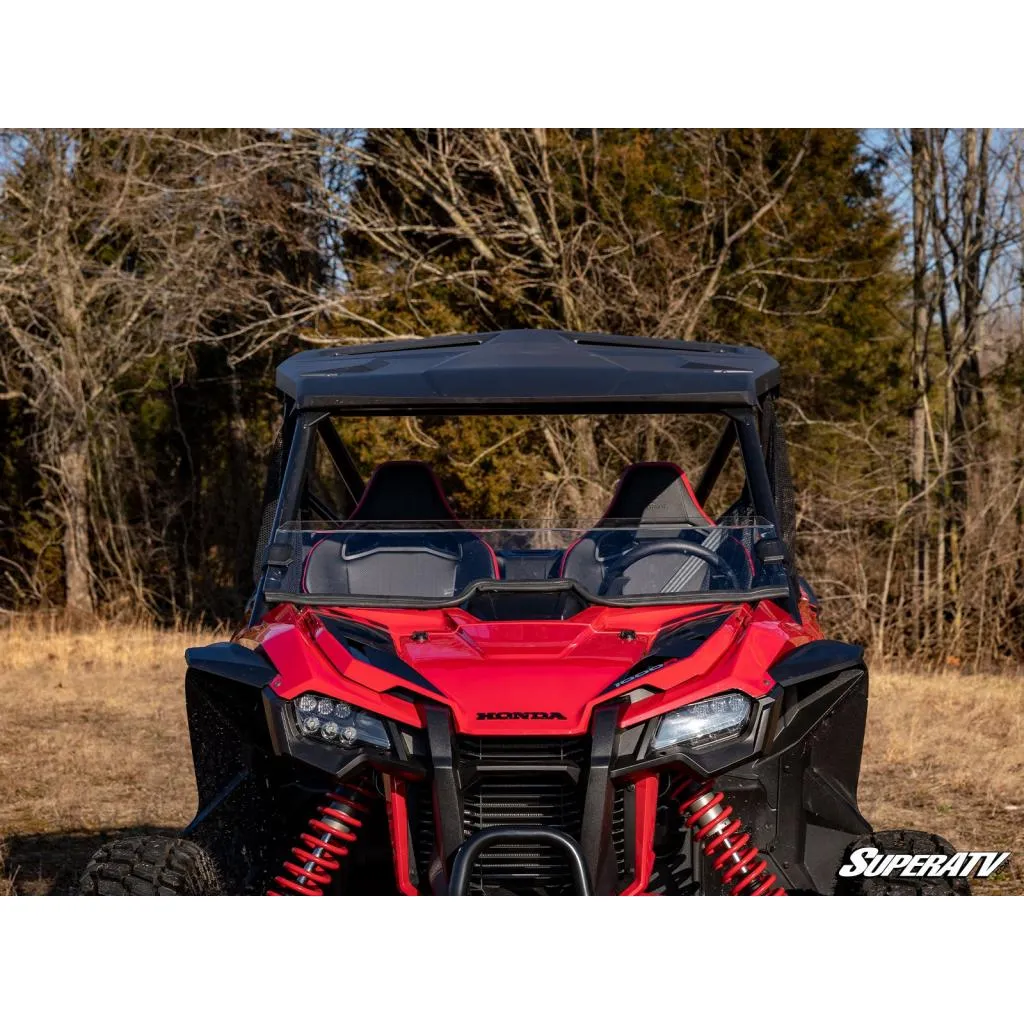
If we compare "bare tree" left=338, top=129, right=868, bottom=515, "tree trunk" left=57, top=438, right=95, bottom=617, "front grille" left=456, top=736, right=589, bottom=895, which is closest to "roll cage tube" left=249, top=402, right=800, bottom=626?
"front grille" left=456, top=736, right=589, bottom=895

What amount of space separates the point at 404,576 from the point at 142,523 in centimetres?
1614

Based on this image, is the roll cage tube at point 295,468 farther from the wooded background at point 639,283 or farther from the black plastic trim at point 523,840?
the wooded background at point 639,283

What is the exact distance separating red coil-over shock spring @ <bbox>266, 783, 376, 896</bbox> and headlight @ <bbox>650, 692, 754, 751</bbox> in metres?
0.79

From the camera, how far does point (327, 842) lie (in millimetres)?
3756

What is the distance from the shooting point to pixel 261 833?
426 centimetres

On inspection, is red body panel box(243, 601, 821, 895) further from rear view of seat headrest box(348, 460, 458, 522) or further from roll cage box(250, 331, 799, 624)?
rear view of seat headrest box(348, 460, 458, 522)

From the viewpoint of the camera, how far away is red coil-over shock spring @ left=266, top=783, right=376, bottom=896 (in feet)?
12.3

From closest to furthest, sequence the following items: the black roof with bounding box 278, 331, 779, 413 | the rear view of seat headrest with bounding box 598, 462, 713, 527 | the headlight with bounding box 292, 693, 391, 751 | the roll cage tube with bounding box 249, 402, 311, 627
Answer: the headlight with bounding box 292, 693, 391, 751
the black roof with bounding box 278, 331, 779, 413
the roll cage tube with bounding box 249, 402, 311, 627
the rear view of seat headrest with bounding box 598, 462, 713, 527

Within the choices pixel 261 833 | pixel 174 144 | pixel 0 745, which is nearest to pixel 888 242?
pixel 174 144

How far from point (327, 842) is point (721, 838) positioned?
1.01 meters

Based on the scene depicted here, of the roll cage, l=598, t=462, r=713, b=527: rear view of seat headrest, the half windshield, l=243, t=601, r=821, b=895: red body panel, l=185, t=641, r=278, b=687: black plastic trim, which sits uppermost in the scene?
the roll cage

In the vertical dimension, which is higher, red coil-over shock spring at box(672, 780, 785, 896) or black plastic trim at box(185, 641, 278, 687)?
black plastic trim at box(185, 641, 278, 687)

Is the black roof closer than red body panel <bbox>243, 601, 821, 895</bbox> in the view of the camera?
No

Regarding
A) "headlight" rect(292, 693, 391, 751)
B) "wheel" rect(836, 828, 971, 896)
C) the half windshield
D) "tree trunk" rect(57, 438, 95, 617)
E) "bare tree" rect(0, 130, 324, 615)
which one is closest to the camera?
"headlight" rect(292, 693, 391, 751)
